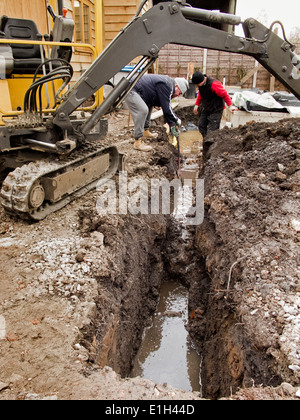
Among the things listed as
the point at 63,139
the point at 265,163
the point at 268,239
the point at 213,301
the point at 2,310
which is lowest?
the point at 213,301

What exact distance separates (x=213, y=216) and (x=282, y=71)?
8.46 feet

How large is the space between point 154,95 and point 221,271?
4.63 metres

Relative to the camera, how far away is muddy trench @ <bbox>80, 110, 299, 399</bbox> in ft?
9.68

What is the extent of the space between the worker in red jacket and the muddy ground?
96.2 inches

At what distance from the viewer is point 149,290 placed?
514 centimetres

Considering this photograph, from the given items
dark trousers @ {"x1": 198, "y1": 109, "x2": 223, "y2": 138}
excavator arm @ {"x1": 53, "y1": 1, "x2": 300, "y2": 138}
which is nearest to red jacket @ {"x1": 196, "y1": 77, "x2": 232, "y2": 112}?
dark trousers @ {"x1": 198, "y1": 109, "x2": 223, "y2": 138}

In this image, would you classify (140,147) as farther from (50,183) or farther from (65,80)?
(50,183)

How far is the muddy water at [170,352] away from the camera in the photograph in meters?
4.00

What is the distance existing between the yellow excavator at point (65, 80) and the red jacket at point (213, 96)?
7.98ft

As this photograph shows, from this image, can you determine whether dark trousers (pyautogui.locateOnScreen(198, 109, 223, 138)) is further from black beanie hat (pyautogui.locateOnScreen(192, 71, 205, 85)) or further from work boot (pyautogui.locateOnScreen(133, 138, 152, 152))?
work boot (pyautogui.locateOnScreen(133, 138, 152, 152))

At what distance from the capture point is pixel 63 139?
16.4 feet

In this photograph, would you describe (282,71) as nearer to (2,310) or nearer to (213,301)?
(213,301)

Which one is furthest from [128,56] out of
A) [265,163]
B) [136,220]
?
[265,163]

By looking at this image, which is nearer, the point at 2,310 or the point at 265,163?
the point at 2,310
